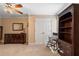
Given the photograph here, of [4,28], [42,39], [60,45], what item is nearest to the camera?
[42,39]

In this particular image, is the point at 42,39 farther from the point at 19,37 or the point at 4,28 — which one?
the point at 19,37

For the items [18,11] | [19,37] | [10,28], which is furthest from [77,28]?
[19,37]

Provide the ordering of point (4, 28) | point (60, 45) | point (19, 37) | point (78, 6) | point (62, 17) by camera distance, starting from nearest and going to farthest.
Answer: point (78, 6)
point (60, 45)
point (62, 17)
point (4, 28)
point (19, 37)

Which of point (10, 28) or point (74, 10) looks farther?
point (10, 28)

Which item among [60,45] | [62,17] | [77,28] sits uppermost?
[62,17]

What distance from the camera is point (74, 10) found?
10.3 ft

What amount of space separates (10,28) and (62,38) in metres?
2.24

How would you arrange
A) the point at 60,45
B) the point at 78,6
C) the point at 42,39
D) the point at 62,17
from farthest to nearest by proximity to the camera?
the point at 62,17, the point at 60,45, the point at 42,39, the point at 78,6

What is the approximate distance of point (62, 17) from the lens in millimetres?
4578

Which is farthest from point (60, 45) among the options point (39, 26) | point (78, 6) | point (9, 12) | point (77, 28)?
point (9, 12)

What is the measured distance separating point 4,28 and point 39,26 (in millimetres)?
1915

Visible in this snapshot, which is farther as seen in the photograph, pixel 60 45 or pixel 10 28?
pixel 10 28

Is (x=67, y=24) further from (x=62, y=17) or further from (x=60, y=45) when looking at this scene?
(x=60, y=45)

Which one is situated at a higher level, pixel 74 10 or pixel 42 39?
pixel 74 10
